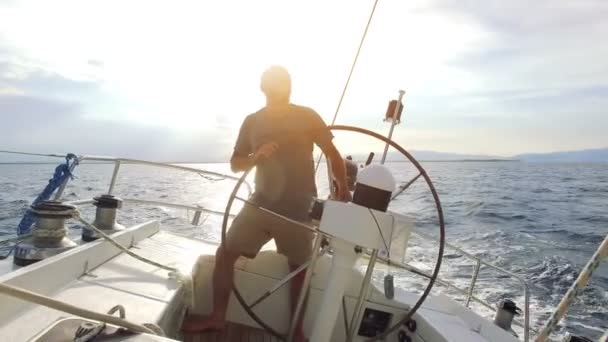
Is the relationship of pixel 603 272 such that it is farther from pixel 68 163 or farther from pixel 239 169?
pixel 68 163

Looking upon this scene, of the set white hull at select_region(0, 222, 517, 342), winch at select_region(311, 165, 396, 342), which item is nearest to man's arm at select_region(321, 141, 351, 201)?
winch at select_region(311, 165, 396, 342)

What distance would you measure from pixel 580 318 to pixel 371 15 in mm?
4109

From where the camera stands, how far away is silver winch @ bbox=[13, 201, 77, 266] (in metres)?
1.84

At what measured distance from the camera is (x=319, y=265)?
2480 mm

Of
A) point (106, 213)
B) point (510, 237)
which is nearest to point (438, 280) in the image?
point (106, 213)

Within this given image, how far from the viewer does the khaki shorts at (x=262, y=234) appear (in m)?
2.13

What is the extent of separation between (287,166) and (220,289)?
70 centimetres

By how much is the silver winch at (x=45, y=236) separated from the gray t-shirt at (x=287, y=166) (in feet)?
2.81

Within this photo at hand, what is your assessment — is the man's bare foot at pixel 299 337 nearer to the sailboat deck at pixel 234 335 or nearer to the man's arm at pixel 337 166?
the sailboat deck at pixel 234 335

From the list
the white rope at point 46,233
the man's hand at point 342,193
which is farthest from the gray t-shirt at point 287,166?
the white rope at point 46,233

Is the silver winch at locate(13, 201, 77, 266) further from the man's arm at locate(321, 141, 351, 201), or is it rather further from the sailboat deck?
the man's arm at locate(321, 141, 351, 201)

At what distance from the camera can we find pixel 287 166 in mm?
2158

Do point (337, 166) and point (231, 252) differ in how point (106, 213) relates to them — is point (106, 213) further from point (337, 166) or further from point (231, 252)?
point (337, 166)

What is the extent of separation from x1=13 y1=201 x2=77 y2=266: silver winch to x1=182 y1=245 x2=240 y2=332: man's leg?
669 millimetres
